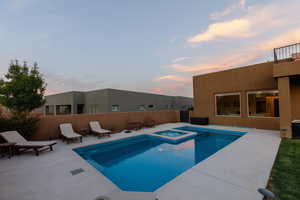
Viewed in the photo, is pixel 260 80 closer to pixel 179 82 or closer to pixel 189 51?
pixel 189 51

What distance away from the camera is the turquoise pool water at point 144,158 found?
3551 mm

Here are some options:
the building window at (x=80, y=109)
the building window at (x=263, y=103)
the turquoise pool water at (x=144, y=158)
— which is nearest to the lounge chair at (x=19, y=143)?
the turquoise pool water at (x=144, y=158)

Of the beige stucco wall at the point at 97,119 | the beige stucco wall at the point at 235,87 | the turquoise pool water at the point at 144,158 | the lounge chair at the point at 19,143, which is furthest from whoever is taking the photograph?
the beige stucco wall at the point at 235,87

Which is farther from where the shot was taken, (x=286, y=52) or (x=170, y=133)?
(x=170, y=133)

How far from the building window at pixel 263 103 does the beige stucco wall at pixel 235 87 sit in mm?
277

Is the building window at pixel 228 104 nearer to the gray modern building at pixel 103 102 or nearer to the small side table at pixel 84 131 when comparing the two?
the small side table at pixel 84 131

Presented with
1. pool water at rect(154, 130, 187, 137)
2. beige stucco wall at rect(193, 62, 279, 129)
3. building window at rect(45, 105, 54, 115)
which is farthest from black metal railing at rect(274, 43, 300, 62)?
building window at rect(45, 105, 54, 115)

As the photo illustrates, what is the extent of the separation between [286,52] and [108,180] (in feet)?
38.3

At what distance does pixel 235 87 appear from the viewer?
33.0 ft

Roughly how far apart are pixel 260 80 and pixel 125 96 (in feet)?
44.9

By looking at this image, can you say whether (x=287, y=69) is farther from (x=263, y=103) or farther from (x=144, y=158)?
(x=144, y=158)

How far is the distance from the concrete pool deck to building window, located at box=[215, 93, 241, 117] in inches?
247

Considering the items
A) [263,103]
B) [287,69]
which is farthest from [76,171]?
[263,103]

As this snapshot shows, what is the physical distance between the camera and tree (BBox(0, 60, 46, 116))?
5445 millimetres
